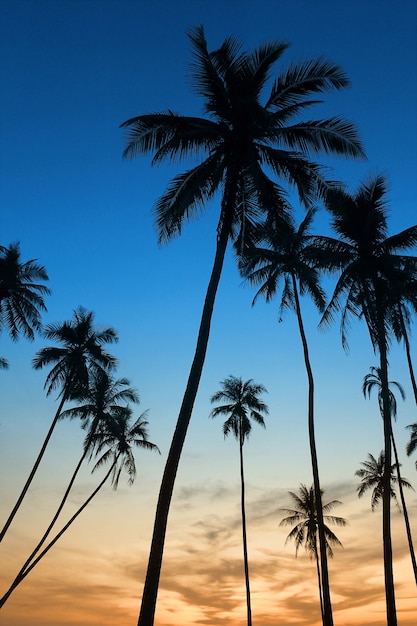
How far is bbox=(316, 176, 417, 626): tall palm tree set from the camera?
20.7m

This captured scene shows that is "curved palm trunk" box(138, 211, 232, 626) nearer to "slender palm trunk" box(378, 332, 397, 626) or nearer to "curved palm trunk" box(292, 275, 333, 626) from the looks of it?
"slender palm trunk" box(378, 332, 397, 626)

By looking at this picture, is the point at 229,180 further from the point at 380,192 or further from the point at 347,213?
the point at 380,192

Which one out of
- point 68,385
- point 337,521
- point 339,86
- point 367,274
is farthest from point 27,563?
point 339,86

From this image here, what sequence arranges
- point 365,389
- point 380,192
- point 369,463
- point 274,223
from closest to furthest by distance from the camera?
point 274,223, point 380,192, point 365,389, point 369,463

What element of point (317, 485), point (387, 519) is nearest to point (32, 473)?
point (317, 485)

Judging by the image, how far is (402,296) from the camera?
21.2 m

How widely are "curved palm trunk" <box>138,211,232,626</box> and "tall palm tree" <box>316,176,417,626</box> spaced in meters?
8.84

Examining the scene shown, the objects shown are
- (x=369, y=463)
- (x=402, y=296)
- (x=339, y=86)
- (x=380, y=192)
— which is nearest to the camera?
(x=339, y=86)

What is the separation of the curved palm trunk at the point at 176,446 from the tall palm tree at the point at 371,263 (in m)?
8.84

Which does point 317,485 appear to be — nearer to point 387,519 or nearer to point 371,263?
point 387,519

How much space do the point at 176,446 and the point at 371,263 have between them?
13976 millimetres

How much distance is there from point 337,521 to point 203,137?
37637 mm

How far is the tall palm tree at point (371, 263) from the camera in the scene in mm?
20719

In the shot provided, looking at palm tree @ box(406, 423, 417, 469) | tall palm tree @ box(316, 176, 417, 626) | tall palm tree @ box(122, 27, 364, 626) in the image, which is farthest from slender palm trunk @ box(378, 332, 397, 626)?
palm tree @ box(406, 423, 417, 469)
